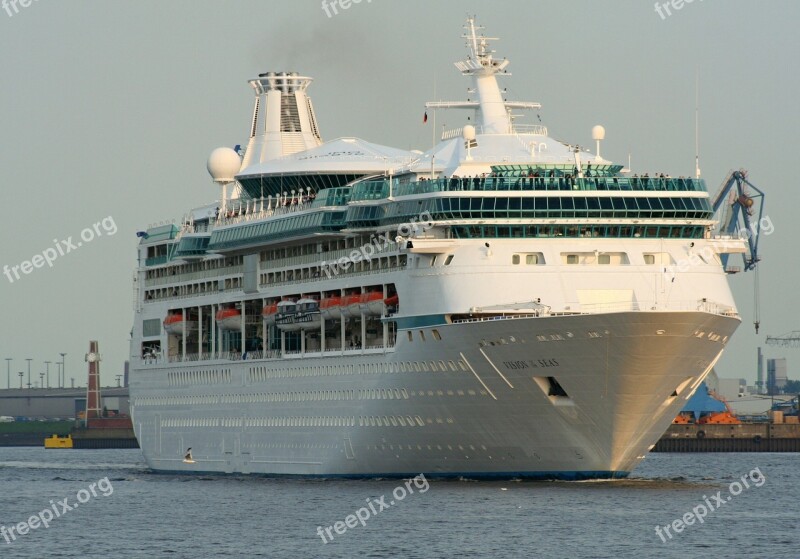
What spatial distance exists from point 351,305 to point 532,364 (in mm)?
11089

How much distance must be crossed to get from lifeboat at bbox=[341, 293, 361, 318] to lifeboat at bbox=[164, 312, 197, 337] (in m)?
17.0

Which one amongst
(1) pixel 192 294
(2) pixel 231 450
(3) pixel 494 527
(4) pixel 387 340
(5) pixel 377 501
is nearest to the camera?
(3) pixel 494 527

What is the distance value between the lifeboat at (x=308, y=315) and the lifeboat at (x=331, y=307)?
0.53m

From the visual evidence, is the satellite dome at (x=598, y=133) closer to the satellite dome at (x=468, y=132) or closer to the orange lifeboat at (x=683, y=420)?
the satellite dome at (x=468, y=132)

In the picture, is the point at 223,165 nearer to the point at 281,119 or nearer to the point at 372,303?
the point at 281,119

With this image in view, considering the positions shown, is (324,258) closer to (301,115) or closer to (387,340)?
(387,340)

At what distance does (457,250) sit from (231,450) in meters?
20.1

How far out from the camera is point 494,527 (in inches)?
2243

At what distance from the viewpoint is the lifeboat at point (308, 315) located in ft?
250

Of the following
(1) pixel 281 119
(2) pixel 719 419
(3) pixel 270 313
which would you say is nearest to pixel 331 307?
(3) pixel 270 313

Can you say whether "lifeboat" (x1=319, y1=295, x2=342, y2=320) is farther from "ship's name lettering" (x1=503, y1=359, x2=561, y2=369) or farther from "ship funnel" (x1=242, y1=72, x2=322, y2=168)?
"ship funnel" (x1=242, y1=72, x2=322, y2=168)

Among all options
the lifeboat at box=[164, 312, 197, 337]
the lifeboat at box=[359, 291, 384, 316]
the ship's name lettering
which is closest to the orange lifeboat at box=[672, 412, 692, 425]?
the lifeboat at box=[164, 312, 197, 337]

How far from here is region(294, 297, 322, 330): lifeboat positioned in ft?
250

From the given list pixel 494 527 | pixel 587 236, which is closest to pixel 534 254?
pixel 587 236
